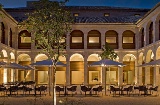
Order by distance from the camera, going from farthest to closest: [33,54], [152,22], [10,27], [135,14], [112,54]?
[135,14], [33,54], [10,27], [152,22], [112,54]

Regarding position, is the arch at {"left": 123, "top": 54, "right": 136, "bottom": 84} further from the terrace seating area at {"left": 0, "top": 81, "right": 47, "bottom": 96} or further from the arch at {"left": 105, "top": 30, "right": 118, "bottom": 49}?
the terrace seating area at {"left": 0, "top": 81, "right": 47, "bottom": 96}

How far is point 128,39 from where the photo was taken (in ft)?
130

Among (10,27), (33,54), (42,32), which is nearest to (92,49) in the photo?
(33,54)

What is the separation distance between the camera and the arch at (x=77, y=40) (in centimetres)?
3950

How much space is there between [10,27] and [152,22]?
16.8 meters

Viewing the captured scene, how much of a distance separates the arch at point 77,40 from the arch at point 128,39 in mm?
5700

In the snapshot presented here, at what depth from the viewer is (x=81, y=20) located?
132 ft

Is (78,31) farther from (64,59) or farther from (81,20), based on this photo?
(64,59)

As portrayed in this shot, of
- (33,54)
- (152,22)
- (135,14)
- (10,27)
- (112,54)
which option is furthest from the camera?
(135,14)

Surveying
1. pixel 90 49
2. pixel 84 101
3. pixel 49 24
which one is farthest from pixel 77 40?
pixel 49 24

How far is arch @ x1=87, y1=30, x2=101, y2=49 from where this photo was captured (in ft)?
129

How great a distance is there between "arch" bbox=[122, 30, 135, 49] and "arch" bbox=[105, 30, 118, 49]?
109 cm

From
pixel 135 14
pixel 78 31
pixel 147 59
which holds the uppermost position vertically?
pixel 135 14

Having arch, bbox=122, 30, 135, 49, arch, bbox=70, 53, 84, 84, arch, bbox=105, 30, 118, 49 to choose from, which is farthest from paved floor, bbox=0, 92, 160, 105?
arch, bbox=70, 53, 84, 84
